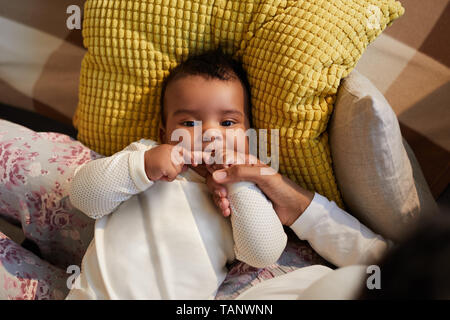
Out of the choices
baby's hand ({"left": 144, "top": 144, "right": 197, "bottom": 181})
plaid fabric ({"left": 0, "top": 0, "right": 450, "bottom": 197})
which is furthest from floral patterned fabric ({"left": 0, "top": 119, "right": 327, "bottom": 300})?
plaid fabric ({"left": 0, "top": 0, "right": 450, "bottom": 197})

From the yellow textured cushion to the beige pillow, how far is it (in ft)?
0.11

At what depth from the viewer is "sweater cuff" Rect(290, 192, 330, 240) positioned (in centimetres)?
88

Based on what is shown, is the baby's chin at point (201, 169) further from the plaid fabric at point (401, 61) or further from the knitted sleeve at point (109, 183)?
the plaid fabric at point (401, 61)

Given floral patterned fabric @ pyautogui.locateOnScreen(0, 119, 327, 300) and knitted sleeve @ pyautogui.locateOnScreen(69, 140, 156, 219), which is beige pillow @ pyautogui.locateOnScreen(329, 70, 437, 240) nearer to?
floral patterned fabric @ pyautogui.locateOnScreen(0, 119, 327, 300)

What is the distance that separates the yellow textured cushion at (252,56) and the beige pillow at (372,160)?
3 centimetres

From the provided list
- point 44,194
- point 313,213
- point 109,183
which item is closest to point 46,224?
point 44,194

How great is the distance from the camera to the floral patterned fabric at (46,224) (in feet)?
2.87

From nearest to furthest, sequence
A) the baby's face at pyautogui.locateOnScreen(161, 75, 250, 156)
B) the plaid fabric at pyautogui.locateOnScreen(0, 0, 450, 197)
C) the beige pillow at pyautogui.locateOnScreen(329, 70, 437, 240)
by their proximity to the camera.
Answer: the beige pillow at pyautogui.locateOnScreen(329, 70, 437, 240)
the baby's face at pyautogui.locateOnScreen(161, 75, 250, 156)
the plaid fabric at pyautogui.locateOnScreen(0, 0, 450, 197)

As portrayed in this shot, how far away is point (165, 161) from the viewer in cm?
83

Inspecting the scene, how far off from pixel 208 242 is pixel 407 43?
34.0 inches

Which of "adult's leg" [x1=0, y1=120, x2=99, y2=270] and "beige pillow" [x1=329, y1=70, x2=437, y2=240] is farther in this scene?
"adult's leg" [x1=0, y1=120, x2=99, y2=270]

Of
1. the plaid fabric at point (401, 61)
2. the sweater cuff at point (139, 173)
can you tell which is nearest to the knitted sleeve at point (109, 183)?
the sweater cuff at point (139, 173)

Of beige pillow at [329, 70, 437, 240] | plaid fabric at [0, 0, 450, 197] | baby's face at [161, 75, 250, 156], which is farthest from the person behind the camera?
plaid fabric at [0, 0, 450, 197]

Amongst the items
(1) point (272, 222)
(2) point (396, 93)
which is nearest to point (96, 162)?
(1) point (272, 222)
